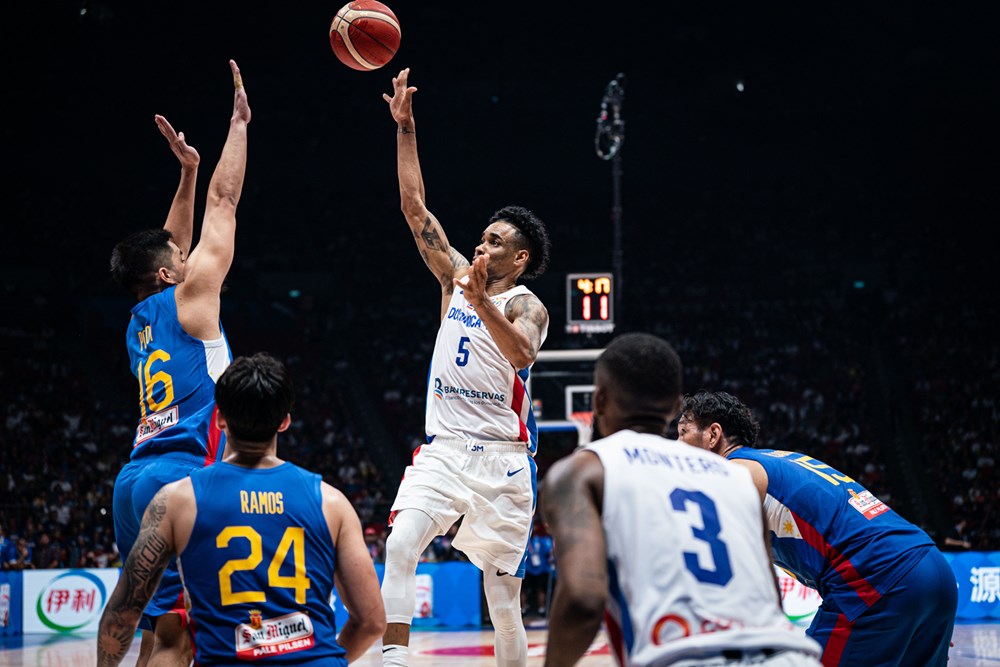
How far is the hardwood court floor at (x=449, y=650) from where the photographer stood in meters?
9.92

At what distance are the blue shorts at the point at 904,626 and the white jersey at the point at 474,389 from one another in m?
1.99

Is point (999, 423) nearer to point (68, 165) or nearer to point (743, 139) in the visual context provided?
point (743, 139)

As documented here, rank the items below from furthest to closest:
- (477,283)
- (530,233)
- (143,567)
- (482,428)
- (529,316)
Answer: (530,233)
(482,428)
(529,316)
(477,283)
(143,567)

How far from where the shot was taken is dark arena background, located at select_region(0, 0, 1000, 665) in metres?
23.6

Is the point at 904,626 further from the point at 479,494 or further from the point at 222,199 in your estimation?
the point at 222,199

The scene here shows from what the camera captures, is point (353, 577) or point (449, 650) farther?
point (449, 650)

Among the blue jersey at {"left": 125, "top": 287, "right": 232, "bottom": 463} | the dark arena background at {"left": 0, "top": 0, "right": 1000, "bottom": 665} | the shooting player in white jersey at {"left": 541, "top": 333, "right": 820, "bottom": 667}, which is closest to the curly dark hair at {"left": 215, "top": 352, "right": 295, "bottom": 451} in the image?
the shooting player in white jersey at {"left": 541, "top": 333, "right": 820, "bottom": 667}

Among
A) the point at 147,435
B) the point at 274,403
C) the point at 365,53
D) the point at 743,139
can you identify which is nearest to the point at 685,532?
the point at 274,403

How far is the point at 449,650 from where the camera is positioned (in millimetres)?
11367

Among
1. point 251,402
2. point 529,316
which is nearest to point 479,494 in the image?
point 529,316

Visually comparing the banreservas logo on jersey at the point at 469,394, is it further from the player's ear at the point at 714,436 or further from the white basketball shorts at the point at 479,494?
the player's ear at the point at 714,436

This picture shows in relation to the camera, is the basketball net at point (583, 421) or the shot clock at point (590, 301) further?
the basketball net at point (583, 421)

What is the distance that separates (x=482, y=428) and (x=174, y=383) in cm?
162

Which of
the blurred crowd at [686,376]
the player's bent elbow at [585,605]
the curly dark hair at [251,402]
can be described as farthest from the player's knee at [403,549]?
the blurred crowd at [686,376]
